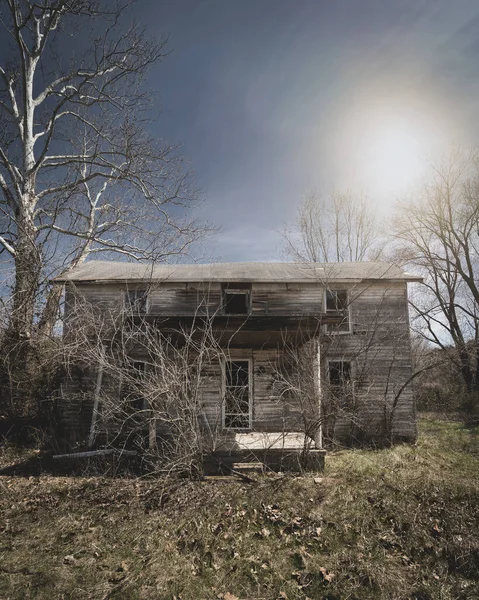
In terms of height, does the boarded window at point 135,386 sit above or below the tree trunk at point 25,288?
below

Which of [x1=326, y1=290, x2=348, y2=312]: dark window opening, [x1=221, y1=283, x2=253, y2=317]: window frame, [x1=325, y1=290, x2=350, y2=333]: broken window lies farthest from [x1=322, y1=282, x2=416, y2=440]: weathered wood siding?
[x1=221, y1=283, x2=253, y2=317]: window frame

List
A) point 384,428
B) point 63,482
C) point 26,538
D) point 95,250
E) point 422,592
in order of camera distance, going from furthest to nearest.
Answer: point 95,250, point 384,428, point 63,482, point 26,538, point 422,592

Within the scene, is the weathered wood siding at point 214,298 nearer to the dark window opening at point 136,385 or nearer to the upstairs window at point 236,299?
the upstairs window at point 236,299

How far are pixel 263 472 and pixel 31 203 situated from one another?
43.8 feet

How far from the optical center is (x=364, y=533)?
588 cm

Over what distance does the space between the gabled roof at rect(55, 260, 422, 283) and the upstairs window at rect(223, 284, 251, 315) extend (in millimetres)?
522

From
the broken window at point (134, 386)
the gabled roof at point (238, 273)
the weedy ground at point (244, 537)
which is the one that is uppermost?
the gabled roof at point (238, 273)

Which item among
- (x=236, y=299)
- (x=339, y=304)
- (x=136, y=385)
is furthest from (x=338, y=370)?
(x=136, y=385)

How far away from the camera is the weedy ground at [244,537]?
15.5 feet

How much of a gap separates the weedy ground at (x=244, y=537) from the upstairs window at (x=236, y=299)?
7.23 m

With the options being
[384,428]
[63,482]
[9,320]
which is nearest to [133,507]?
[63,482]

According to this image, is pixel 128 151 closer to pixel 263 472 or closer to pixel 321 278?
pixel 321 278

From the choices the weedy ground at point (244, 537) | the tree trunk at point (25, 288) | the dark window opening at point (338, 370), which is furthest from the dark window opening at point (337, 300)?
the tree trunk at point (25, 288)

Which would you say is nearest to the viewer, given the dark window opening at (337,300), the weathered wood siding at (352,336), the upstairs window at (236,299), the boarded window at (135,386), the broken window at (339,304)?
the boarded window at (135,386)
